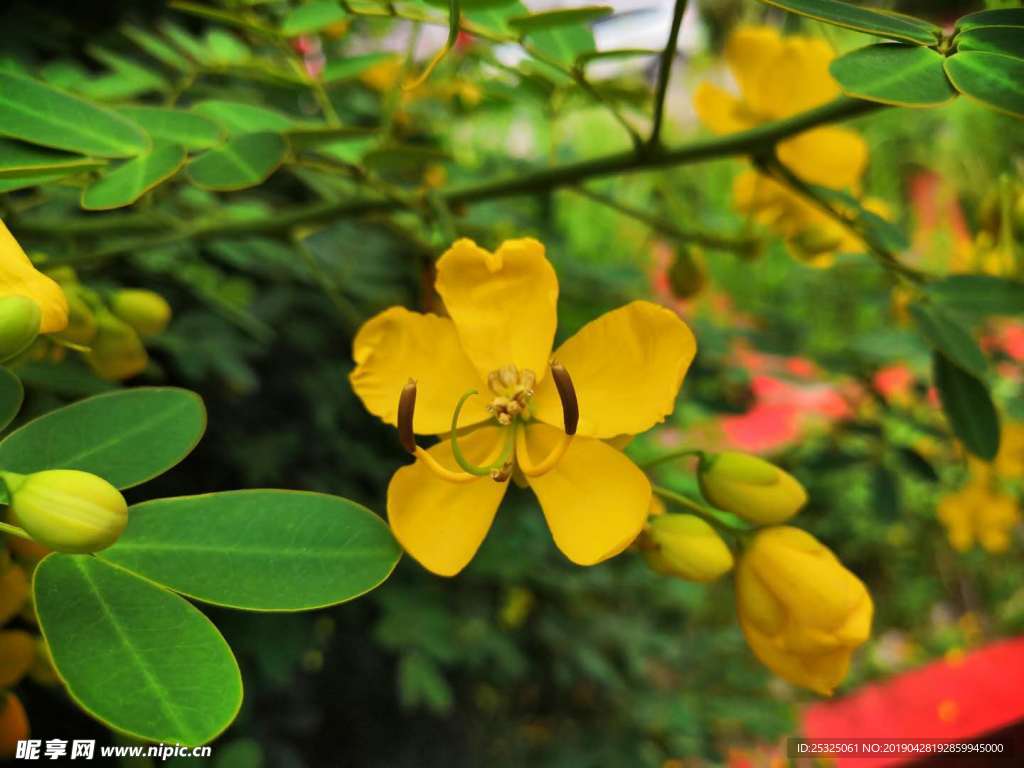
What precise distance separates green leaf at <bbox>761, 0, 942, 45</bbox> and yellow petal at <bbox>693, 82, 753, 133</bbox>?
0.41 metres

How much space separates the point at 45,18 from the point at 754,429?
2.54m

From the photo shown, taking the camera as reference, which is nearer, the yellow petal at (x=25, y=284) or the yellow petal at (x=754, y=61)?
the yellow petal at (x=25, y=284)

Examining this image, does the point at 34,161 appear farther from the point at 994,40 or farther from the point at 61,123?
the point at 994,40

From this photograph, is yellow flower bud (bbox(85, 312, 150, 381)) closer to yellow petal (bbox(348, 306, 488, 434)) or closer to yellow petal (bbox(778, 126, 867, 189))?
yellow petal (bbox(348, 306, 488, 434))

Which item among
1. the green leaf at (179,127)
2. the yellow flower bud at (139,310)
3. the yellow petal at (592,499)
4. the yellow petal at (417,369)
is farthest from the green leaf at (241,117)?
the yellow petal at (592,499)

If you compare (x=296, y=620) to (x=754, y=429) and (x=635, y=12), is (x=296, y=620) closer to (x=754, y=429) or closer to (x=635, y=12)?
(x=635, y=12)

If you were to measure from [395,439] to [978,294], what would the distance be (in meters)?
0.77

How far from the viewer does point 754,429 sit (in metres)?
3.12

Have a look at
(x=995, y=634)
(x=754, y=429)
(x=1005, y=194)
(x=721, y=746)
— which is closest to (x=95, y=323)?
(x=1005, y=194)

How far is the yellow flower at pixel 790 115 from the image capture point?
878mm

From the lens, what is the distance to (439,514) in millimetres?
484

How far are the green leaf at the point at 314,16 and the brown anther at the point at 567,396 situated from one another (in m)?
0.47

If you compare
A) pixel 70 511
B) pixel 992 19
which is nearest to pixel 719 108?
pixel 992 19

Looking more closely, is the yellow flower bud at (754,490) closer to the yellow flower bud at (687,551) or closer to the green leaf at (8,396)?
the yellow flower bud at (687,551)
